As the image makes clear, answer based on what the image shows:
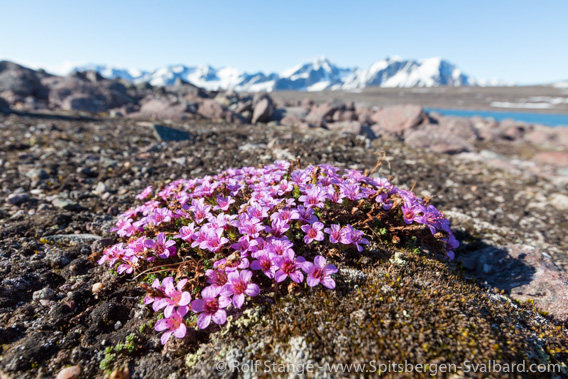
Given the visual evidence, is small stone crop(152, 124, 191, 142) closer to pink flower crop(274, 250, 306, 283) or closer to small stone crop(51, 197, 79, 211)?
small stone crop(51, 197, 79, 211)

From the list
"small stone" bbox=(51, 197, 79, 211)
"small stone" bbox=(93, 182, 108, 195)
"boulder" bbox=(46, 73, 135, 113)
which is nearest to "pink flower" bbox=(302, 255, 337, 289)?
"small stone" bbox=(51, 197, 79, 211)

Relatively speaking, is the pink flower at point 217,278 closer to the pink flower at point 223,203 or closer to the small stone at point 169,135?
the pink flower at point 223,203

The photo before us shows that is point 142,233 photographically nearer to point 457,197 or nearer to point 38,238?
point 38,238

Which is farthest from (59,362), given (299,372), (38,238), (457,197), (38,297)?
(457,197)

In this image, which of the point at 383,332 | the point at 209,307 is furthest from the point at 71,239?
the point at 383,332

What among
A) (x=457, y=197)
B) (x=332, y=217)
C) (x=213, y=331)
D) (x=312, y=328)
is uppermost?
(x=332, y=217)

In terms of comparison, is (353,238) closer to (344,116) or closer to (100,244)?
(100,244)

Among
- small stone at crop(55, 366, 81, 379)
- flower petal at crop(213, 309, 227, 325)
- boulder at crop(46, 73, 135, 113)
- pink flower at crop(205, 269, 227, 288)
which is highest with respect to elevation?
boulder at crop(46, 73, 135, 113)
